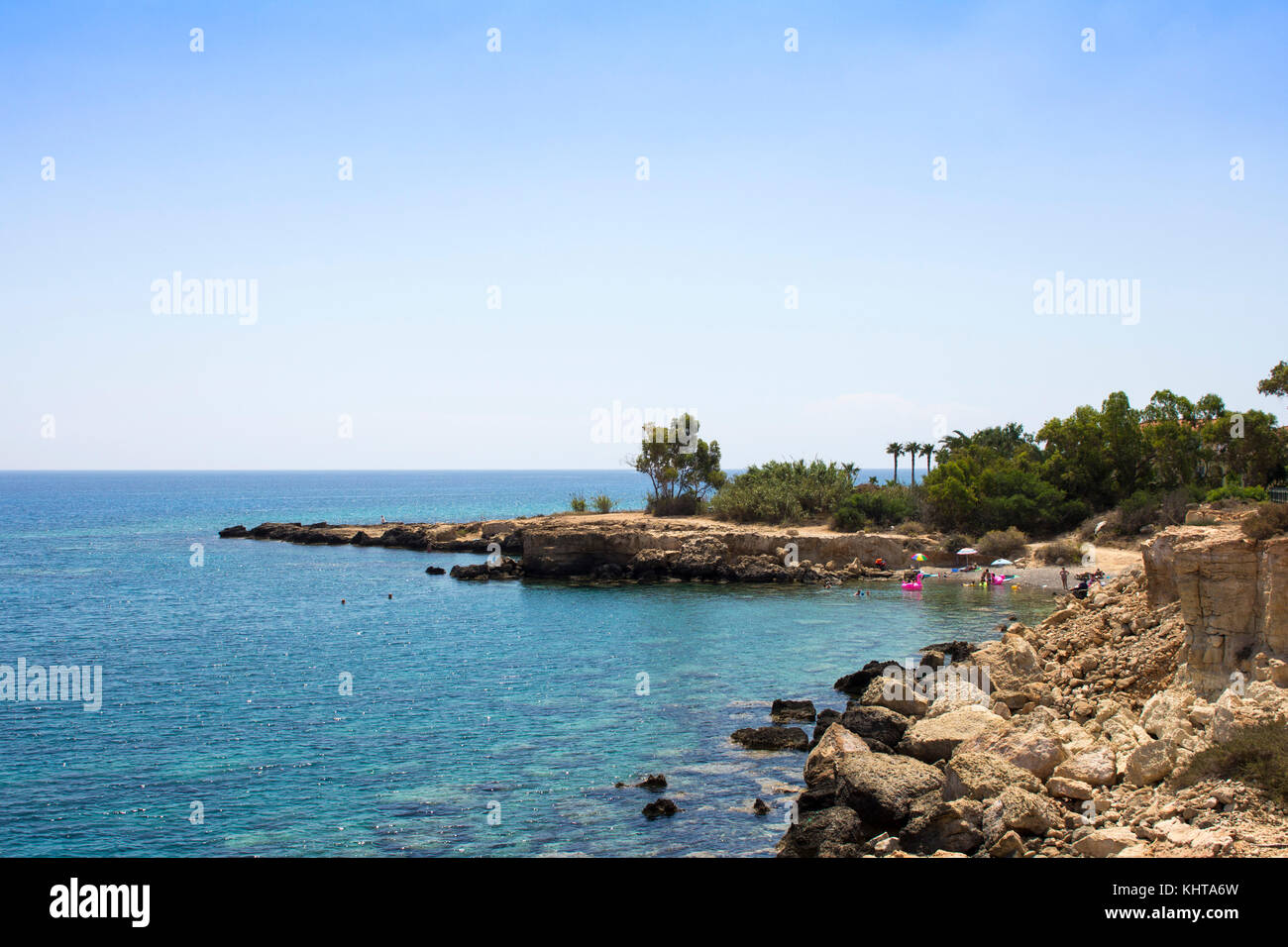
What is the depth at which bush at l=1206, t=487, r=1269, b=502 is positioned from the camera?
43.5 m

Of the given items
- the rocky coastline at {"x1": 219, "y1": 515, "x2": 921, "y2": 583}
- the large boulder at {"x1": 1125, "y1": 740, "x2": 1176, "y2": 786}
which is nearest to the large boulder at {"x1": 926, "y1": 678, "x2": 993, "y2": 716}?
the large boulder at {"x1": 1125, "y1": 740, "x2": 1176, "y2": 786}

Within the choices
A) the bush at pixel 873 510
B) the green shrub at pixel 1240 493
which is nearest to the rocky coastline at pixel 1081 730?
the green shrub at pixel 1240 493

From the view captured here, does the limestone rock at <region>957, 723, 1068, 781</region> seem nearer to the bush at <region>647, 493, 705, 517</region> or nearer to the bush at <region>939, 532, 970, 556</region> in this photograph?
the bush at <region>939, 532, 970, 556</region>

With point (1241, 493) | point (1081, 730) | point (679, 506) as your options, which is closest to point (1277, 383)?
point (1241, 493)

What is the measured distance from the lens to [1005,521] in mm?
61844

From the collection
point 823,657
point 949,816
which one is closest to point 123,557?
point 823,657

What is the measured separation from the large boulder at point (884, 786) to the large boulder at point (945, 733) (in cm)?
184

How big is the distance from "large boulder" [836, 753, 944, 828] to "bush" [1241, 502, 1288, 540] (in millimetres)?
8131

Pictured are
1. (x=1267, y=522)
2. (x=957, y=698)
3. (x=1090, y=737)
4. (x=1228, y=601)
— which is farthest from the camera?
(x=957, y=698)

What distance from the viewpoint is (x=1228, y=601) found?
749 inches

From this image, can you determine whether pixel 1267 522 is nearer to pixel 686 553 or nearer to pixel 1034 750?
pixel 1034 750

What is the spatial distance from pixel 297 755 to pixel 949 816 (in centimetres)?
1734

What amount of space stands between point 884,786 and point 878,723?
197 inches
